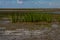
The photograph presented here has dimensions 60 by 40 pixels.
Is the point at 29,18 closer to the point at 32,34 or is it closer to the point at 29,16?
the point at 29,16

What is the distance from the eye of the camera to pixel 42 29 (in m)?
4.07

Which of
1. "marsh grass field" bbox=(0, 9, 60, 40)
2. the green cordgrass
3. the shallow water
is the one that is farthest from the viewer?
the green cordgrass

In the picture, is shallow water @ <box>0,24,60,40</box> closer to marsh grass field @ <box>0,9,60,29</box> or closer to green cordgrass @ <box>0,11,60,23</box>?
marsh grass field @ <box>0,9,60,29</box>

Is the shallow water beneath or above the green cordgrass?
above

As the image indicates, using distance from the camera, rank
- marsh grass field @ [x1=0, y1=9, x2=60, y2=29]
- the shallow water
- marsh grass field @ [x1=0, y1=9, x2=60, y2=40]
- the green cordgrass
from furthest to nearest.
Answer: the green cordgrass → marsh grass field @ [x1=0, y1=9, x2=60, y2=29] → marsh grass field @ [x1=0, y1=9, x2=60, y2=40] → the shallow water

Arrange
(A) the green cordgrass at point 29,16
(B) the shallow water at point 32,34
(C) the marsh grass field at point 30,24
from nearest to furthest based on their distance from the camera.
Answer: (B) the shallow water at point 32,34 < (C) the marsh grass field at point 30,24 < (A) the green cordgrass at point 29,16

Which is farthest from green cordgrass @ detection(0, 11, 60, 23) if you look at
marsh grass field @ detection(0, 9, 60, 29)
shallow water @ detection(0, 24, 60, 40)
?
shallow water @ detection(0, 24, 60, 40)

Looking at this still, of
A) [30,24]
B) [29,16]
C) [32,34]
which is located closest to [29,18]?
[29,16]

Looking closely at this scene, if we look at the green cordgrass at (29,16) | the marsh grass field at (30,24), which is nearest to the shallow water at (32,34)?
the marsh grass field at (30,24)

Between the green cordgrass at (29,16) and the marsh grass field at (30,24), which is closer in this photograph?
the marsh grass field at (30,24)

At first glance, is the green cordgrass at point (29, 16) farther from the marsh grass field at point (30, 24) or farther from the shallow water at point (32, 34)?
the shallow water at point (32, 34)

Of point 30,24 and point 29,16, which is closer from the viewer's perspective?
point 30,24

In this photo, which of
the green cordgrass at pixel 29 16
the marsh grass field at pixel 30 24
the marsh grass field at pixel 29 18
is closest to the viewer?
the marsh grass field at pixel 30 24
